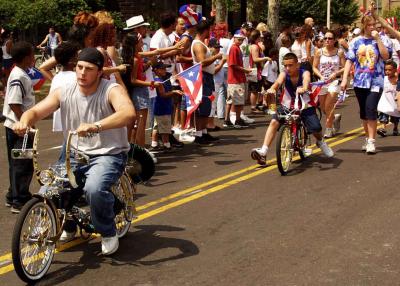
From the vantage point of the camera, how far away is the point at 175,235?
21.4ft

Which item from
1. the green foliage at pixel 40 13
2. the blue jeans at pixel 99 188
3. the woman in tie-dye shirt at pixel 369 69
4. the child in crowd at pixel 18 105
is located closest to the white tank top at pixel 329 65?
the woman in tie-dye shirt at pixel 369 69

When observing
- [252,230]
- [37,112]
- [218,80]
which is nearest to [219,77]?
[218,80]

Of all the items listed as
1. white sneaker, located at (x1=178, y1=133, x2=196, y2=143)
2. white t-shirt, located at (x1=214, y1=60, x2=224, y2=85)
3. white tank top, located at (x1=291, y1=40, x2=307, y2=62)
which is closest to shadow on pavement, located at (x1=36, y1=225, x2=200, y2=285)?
white sneaker, located at (x1=178, y1=133, x2=196, y2=143)

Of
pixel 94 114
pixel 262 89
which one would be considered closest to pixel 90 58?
pixel 94 114

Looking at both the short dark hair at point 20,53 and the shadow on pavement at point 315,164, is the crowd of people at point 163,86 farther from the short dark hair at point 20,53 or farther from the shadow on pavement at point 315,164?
the shadow on pavement at point 315,164

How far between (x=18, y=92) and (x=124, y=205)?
2.07 m

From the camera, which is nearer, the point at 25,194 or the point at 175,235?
the point at 175,235

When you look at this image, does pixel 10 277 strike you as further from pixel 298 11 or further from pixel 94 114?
pixel 298 11

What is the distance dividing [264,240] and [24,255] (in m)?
2.16

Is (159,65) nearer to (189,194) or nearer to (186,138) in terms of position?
(186,138)

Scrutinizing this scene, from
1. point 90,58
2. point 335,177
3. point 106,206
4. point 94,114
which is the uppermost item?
point 90,58

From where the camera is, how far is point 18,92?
24.1ft

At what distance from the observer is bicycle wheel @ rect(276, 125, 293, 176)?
29.4 ft

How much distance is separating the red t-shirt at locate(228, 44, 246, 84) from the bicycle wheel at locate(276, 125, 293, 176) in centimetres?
448
